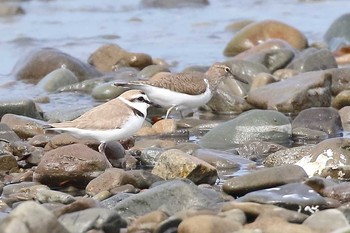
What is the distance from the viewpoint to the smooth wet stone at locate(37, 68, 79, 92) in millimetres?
12859

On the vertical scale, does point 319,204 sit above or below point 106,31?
above

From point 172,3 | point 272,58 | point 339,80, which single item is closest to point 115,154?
point 339,80

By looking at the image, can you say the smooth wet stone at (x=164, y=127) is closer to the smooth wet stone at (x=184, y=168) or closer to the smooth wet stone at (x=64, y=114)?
the smooth wet stone at (x=64, y=114)

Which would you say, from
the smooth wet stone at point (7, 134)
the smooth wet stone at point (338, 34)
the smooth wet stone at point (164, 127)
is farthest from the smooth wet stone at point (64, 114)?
the smooth wet stone at point (338, 34)

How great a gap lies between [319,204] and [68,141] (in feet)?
10.1

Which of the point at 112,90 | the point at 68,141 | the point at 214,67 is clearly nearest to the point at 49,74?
the point at 112,90

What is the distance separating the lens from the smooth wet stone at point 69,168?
25.0 feet

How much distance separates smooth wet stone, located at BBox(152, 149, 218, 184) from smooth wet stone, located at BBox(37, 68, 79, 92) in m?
5.56

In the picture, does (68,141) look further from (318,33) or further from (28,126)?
(318,33)

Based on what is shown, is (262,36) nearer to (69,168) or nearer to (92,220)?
(69,168)

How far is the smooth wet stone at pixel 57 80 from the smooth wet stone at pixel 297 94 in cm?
308

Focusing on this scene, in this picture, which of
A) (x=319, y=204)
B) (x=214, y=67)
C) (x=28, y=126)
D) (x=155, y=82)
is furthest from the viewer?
(x=214, y=67)

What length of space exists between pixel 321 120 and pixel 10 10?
1341 centimetres

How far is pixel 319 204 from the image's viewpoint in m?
6.25
